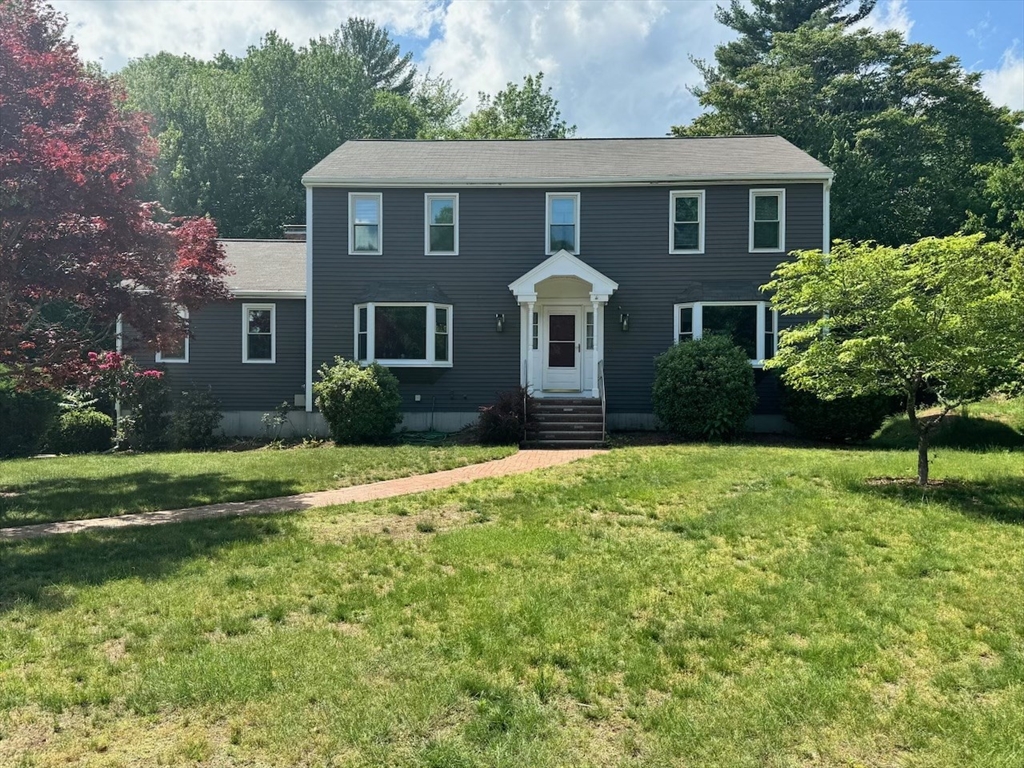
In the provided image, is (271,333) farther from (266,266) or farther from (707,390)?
(707,390)

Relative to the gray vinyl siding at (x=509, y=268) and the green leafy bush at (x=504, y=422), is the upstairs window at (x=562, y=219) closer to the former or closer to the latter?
the gray vinyl siding at (x=509, y=268)

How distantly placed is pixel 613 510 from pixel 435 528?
6.66ft

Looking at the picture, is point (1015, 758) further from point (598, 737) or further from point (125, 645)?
point (125, 645)

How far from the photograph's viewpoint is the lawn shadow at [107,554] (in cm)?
538

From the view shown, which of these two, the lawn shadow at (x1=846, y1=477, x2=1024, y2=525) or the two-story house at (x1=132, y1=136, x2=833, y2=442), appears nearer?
the lawn shadow at (x1=846, y1=477, x2=1024, y2=525)

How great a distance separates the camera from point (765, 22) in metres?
35.8

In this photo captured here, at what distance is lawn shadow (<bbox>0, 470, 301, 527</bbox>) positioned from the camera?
832cm

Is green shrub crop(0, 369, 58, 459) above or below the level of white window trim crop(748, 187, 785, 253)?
below

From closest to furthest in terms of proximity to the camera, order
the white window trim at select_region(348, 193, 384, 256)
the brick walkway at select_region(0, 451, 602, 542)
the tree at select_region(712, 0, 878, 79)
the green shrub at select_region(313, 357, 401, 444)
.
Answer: the brick walkway at select_region(0, 451, 602, 542)
the green shrub at select_region(313, 357, 401, 444)
the white window trim at select_region(348, 193, 384, 256)
the tree at select_region(712, 0, 878, 79)

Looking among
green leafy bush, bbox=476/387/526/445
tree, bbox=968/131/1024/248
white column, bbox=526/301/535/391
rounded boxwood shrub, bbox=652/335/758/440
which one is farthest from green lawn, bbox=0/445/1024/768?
tree, bbox=968/131/1024/248

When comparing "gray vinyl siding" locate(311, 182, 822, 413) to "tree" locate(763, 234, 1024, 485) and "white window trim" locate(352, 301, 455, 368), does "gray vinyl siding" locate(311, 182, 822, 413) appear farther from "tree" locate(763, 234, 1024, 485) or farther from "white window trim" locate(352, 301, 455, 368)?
"tree" locate(763, 234, 1024, 485)

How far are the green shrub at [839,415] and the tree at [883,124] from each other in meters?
13.1

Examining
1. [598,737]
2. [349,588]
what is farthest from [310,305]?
[598,737]

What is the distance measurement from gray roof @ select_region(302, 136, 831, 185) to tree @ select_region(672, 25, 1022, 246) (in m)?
10.1
